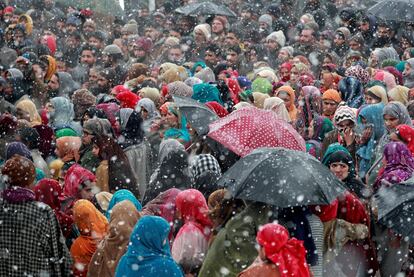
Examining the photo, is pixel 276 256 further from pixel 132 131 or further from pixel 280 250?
pixel 132 131

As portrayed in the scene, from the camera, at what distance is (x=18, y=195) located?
26.9 ft

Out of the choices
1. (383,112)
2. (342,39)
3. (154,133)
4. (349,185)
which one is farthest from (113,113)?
(342,39)

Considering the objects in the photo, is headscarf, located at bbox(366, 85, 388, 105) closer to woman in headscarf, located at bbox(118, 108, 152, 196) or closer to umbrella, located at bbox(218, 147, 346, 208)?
woman in headscarf, located at bbox(118, 108, 152, 196)

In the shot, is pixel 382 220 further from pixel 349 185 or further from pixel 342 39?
pixel 342 39

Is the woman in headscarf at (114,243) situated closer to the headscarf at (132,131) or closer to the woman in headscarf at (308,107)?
the headscarf at (132,131)

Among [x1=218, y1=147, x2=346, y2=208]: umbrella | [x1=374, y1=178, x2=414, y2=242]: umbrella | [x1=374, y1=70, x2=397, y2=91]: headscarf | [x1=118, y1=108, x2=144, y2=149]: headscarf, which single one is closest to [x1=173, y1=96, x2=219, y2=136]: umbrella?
[x1=118, y1=108, x2=144, y2=149]: headscarf

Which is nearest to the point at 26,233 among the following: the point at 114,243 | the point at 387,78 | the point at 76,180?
the point at 114,243

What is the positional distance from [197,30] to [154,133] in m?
6.52

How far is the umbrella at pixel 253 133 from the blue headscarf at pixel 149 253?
8.69 feet

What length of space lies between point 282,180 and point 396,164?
1806 mm

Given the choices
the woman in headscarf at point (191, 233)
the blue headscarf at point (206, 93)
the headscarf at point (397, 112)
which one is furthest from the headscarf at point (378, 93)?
the woman in headscarf at point (191, 233)

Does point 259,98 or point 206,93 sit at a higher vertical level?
point 206,93

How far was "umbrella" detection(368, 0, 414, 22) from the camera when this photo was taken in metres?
17.8

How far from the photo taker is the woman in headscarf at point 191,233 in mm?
8641
